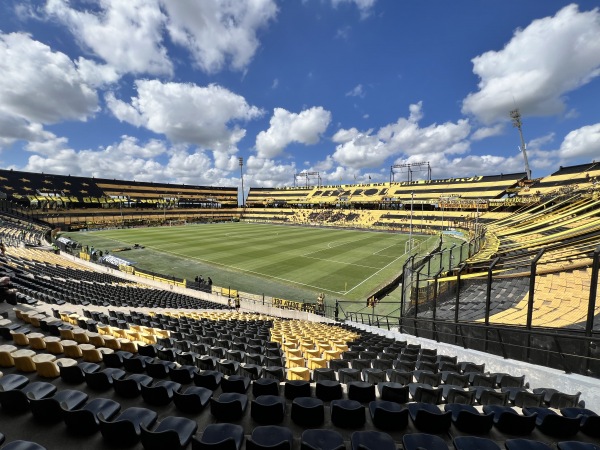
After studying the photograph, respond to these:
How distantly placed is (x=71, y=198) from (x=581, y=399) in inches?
4080

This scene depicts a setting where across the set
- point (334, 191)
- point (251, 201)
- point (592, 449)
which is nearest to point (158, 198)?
point (251, 201)

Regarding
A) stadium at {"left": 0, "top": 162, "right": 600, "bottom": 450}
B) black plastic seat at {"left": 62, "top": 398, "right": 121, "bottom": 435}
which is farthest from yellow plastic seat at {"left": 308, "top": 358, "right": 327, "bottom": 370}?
black plastic seat at {"left": 62, "top": 398, "right": 121, "bottom": 435}

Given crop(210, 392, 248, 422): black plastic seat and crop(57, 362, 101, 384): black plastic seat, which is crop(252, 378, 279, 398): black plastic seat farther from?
crop(57, 362, 101, 384): black plastic seat

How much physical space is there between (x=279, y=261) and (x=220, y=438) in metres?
34.3

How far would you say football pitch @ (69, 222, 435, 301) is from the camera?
28094 millimetres

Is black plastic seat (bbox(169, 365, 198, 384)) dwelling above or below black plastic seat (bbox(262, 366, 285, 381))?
above

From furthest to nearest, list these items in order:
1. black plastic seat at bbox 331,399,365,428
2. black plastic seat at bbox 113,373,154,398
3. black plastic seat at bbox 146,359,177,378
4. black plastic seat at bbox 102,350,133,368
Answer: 1. black plastic seat at bbox 102,350,133,368
2. black plastic seat at bbox 146,359,177,378
3. black plastic seat at bbox 113,373,154,398
4. black plastic seat at bbox 331,399,365,428

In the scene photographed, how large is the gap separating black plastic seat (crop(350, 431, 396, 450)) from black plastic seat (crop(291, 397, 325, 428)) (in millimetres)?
836

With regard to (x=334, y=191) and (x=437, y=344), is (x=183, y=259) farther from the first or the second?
(x=334, y=191)

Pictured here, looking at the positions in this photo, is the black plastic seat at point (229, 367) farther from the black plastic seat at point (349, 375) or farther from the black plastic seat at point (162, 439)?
the black plastic seat at point (162, 439)

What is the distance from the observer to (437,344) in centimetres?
1046

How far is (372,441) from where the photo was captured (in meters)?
3.26

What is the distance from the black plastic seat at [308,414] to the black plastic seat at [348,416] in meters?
0.19

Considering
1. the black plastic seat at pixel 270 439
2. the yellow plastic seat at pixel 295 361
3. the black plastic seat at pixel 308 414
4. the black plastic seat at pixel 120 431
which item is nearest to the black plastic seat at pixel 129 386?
the black plastic seat at pixel 120 431
